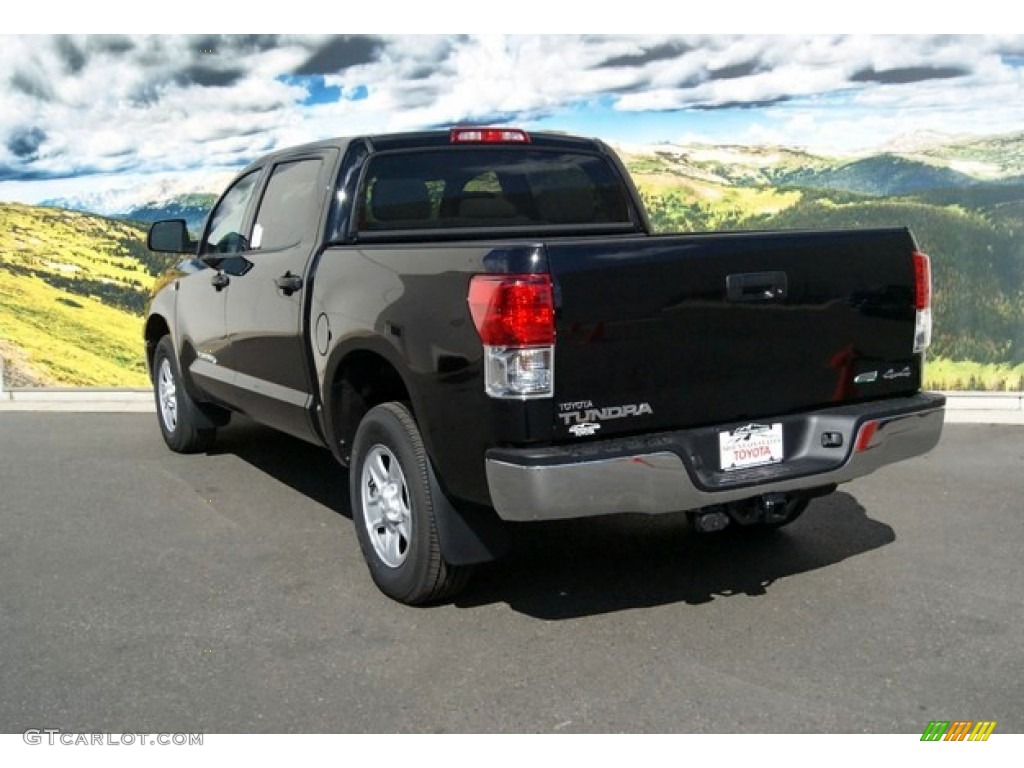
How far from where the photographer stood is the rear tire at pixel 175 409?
299 inches

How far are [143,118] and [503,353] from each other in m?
8.13

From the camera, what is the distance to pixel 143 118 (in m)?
10.9

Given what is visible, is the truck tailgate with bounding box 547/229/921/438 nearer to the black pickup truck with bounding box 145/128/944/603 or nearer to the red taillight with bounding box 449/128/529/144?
the black pickup truck with bounding box 145/128/944/603

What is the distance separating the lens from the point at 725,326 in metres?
4.25

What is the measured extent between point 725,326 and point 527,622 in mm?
1389

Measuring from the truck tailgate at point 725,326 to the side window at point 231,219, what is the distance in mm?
2848

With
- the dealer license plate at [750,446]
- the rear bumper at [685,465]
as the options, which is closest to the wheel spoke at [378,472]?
the rear bumper at [685,465]

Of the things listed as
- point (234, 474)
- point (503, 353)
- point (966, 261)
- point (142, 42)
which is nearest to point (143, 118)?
point (142, 42)

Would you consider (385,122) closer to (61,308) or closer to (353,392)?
(61,308)

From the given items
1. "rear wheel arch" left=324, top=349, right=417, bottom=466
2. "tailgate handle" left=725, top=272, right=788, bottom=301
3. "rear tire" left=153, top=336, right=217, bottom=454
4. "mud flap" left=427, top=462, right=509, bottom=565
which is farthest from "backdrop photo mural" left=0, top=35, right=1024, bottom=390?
"mud flap" left=427, top=462, right=509, bottom=565

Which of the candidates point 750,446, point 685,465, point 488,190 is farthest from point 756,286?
point 488,190

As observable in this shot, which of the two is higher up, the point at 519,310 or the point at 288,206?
the point at 288,206

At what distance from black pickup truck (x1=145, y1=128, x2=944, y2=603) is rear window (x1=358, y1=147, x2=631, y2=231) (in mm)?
15

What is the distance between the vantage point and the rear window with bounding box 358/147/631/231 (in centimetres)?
556
